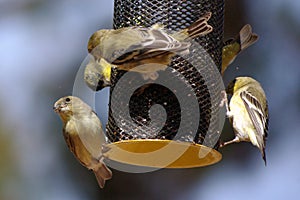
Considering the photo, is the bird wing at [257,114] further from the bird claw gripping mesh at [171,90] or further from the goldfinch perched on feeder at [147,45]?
the goldfinch perched on feeder at [147,45]

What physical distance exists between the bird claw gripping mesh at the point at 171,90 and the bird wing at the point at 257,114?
0.66 meters

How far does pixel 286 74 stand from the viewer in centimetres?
1404

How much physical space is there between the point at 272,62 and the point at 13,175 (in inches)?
161

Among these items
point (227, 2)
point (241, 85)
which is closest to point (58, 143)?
point (227, 2)

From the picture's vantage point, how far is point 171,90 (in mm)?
8336

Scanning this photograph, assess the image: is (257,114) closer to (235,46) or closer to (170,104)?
(235,46)

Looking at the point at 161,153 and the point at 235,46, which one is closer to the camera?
the point at 161,153

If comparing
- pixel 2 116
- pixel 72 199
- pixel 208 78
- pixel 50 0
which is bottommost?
pixel 72 199

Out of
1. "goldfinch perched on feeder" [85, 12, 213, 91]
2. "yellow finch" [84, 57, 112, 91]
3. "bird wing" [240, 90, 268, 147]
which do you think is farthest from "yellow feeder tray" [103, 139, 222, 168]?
"bird wing" [240, 90, 268, 147]

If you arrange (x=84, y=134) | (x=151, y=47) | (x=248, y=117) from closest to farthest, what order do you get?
(x=151, y=47)
(x=84, y=134)
(x=248, y=117)

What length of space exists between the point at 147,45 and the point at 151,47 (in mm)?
38

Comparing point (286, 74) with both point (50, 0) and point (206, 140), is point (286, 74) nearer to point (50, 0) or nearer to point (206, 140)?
point (50, 0)

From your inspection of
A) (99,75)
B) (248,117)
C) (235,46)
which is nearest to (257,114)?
(248,117)

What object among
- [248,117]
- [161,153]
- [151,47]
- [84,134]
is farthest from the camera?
[248,117]
